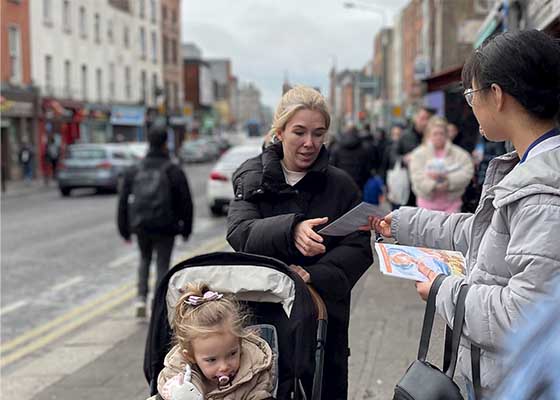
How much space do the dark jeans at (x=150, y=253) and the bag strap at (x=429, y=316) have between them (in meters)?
5.00

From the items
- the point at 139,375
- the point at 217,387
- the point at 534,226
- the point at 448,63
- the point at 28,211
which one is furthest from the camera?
the point at 448,63

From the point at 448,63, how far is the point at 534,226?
30.3 metres

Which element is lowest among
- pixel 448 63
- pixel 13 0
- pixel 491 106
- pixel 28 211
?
pixel 28 211

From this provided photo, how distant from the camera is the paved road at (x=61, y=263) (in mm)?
7992

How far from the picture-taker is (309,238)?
9.23ft

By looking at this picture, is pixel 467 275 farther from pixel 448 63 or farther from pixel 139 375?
pixel 448 63

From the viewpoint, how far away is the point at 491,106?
2.13 meters

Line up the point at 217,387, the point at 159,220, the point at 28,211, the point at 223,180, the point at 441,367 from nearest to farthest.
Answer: the point at 441,367 → the point at 217,387 → the point at 159,220 → the point at 223,180 → the point at 28,211

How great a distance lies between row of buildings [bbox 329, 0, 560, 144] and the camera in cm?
594

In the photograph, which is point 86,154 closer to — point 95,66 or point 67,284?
point 67,284

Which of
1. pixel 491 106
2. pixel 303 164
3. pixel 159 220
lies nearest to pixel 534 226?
pixel 491 106

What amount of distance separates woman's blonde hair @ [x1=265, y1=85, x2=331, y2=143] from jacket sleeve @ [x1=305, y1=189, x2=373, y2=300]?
46 centimetres

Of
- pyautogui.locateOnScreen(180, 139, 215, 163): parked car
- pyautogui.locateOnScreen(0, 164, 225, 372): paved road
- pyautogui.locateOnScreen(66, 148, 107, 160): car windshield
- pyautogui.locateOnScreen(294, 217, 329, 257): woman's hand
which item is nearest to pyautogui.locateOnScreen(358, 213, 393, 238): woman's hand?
pyautogui.locateOnScreen(294, 217, 329, 257): woman's hand

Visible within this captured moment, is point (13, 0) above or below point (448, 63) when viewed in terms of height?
above
